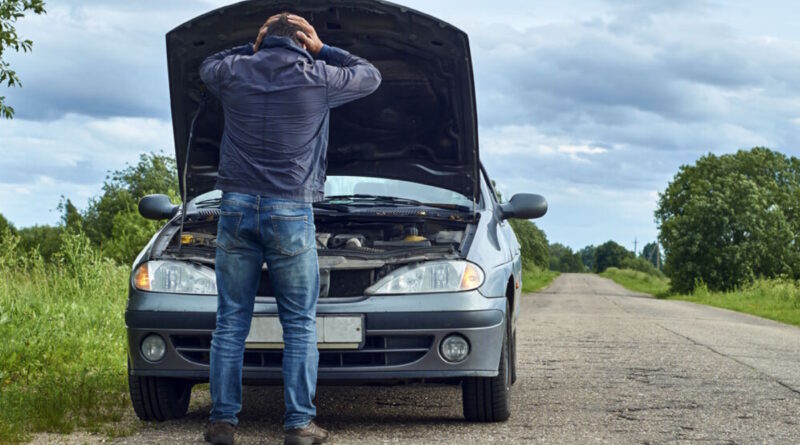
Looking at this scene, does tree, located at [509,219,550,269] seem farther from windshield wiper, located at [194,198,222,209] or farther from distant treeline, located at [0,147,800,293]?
windshield wiper, located at [194,198,222,209]

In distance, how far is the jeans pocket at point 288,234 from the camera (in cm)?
412

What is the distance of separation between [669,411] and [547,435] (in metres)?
1.24

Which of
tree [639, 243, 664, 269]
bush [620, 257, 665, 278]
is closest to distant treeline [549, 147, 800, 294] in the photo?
tree [639, 243, 664, 269]

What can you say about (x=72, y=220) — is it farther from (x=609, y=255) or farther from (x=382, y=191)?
(x=609, y=255)

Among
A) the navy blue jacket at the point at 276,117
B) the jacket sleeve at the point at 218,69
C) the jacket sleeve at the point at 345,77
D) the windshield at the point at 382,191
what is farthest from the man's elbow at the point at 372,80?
the windshield at the point at 382,191

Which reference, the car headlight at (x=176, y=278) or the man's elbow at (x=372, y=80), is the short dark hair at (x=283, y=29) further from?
the car headlight at (x=176, y=278)

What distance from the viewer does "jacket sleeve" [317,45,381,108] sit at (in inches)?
168

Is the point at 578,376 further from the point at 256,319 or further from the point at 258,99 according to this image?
the point at 258,99

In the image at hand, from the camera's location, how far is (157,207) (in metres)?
5.77

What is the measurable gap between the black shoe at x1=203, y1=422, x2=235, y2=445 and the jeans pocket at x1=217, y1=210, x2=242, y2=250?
805mm

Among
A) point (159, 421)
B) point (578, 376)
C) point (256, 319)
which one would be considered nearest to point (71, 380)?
point (159, 421)

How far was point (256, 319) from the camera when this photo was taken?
447cm

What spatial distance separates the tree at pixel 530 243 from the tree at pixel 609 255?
4285 inches

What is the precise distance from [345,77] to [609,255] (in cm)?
17437
